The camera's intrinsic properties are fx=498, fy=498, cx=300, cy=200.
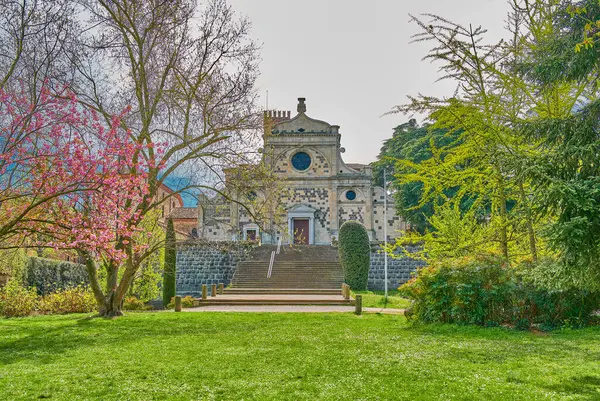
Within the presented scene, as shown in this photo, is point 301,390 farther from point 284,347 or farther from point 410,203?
point 410,203

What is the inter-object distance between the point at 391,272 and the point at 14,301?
64.9ft

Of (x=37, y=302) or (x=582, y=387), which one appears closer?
(x=582, y=387)

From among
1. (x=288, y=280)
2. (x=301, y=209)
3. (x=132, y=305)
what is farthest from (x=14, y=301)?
(x=301, y=209)

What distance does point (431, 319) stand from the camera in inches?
474

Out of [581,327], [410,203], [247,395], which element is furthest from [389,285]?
[247,395]

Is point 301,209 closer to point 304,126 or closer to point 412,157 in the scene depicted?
point 304,126

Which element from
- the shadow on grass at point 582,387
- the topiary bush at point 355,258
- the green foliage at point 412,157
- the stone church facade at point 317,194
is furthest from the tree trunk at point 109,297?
the stone church facade at point 317,194

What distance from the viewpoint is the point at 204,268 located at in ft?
99.5

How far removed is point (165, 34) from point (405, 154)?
2721 cm

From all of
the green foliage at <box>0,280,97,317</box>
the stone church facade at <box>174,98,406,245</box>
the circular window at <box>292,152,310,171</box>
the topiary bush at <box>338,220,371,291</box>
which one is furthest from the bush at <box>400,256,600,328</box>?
the circular window at <box>292,152,310,171</box>


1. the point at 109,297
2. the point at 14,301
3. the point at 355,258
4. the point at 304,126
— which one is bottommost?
the point at 14,301

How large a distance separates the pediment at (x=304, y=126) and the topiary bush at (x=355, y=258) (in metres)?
12.6

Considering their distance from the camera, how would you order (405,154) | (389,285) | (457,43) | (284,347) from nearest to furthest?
(284,347)
(457,43)
(389,285)
(405,154)

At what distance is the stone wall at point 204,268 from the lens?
1166 inches
